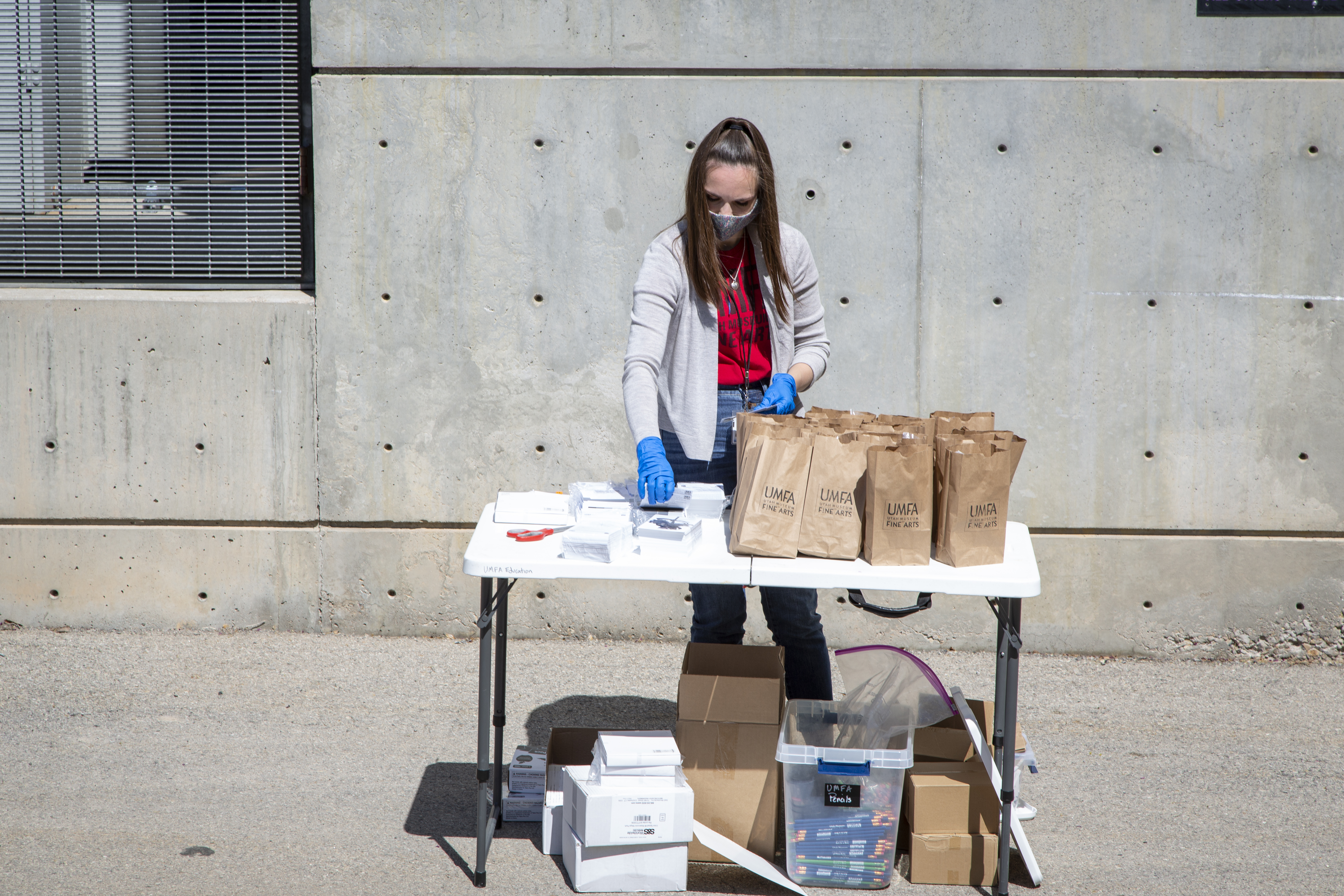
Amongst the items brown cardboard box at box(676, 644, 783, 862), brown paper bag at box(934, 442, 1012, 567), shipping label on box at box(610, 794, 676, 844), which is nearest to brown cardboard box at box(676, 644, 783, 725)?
brown cardboard box at box(676, 644, 783, 862)

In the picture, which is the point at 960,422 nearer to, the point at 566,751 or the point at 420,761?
the point at 566,751

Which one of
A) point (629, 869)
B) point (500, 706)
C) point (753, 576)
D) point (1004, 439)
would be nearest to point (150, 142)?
point (500, 706)

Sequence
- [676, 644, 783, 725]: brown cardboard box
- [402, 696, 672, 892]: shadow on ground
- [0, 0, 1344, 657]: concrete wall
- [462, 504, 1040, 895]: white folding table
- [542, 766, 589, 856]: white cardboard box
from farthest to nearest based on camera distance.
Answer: [0, 0, 1344, 657]: concrete wall
[402, 696, 672, 892]: shadow on ground
[542, 766, 589, 856]: white cardboard box
[676, 644, 783, 725]: brown cardboard box
[462, 504, 1040, 895]: white folding table

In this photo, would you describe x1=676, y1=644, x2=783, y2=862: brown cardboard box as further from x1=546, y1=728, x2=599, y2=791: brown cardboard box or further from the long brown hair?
the long brown hair

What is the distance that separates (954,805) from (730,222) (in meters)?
1.60

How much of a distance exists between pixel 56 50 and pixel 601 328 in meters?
2.57

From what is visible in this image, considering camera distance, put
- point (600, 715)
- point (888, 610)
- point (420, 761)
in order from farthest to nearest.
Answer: point (600, 715), point (420, 761), point (888, 610)

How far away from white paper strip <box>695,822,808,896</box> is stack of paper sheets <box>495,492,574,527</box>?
853 mm

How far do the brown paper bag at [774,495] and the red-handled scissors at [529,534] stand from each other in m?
0.51

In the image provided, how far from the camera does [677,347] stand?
2842 mm

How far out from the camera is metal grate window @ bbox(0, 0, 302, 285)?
432 cm

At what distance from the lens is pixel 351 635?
438 cm

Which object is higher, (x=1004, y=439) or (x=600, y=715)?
(x=1004, y=439)

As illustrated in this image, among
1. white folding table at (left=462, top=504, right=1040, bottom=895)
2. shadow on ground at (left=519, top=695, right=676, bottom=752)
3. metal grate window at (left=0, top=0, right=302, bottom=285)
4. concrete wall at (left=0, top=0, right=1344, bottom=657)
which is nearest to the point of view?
white folding table at (left=462, top=504, right=1040, bottom=895)
